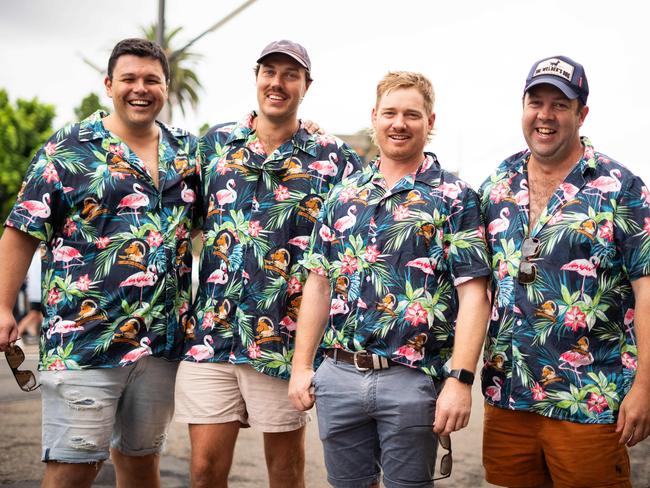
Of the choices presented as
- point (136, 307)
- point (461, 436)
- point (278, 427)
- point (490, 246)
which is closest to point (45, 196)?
point (136, 307)

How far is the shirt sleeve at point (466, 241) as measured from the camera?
3482 millimetres

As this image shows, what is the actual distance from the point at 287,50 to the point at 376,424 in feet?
6.56

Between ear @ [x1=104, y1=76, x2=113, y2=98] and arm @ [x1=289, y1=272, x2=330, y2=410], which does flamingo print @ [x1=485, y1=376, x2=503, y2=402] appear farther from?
ear @ [x1=104, y1=76, x2=113, y2=98]

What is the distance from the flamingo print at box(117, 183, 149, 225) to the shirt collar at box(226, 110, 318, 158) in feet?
1.90

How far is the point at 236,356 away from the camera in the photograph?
158 inches

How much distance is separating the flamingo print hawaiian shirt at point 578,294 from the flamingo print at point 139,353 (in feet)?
5.82

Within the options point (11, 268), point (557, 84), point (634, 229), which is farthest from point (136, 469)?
point (557, 84)

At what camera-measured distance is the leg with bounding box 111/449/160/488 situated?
4.17 metres

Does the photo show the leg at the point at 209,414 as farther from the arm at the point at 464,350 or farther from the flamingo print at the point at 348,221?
the arm at the point at 464,350

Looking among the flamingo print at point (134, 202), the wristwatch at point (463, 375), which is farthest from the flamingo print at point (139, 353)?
the wristwatch at point (463, 375)

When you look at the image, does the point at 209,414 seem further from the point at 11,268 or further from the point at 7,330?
the point at 11,268

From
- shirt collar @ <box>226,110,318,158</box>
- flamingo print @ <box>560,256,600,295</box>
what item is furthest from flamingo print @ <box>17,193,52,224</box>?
flamingo print @ <box>560,256,600,295</box>

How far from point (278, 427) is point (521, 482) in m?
1.25

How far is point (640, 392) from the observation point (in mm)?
3416
